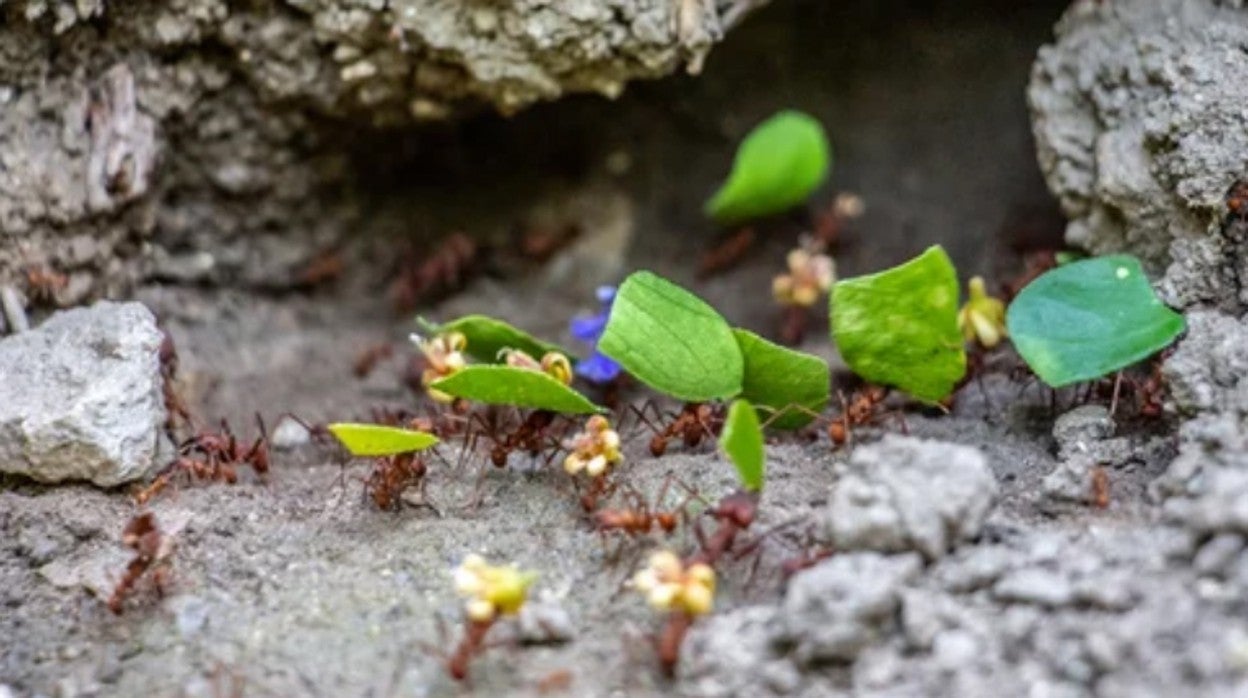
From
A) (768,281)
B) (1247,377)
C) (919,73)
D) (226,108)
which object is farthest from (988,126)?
(226,108)

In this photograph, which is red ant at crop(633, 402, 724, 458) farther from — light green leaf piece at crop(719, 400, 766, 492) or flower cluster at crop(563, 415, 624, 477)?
light green leaf piece at crop(719, 400, 766, 492)

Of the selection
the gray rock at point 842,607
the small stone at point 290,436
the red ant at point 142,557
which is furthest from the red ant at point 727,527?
the small stone at point 290,436

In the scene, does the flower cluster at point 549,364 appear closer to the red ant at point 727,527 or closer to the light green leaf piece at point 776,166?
the red ant at point 727,527

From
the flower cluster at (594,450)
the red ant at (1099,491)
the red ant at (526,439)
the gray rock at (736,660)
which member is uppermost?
the flower cluster at (594,450)

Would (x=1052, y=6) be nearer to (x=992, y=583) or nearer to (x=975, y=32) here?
(x=975, y=32)

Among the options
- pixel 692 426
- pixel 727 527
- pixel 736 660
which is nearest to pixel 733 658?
pixel 736 660

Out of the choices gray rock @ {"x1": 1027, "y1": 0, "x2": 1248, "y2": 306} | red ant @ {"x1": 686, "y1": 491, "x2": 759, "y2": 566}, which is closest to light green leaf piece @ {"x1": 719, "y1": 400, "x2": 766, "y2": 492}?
red ant @ {"x1": 686, "y1": 491, "x2": 759, "y2": 566}
